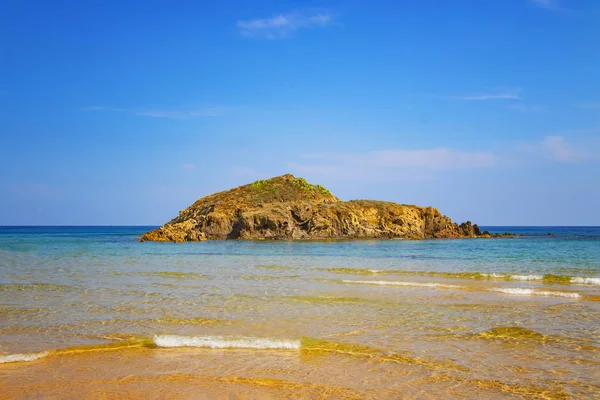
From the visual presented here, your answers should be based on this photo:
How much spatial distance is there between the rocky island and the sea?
46.4m

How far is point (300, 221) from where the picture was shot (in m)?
68.5

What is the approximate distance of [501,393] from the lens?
7012 millimetres

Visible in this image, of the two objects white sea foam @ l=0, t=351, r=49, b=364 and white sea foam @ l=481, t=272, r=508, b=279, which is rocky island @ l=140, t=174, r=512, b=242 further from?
white sea foam @ l=0, t=351, r=49, b=364

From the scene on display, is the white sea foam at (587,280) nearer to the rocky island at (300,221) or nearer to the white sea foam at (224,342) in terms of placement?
the white sea foam at (224,342)

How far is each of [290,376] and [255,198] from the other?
7390 cm

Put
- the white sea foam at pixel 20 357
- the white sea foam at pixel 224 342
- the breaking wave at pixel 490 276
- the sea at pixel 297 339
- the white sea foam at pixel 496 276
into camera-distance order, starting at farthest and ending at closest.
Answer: the white sea foam at pixel 496 276 → the breaking wave at pixel 490 276 → the white sea foam at pixel 224 342 → the white sea foam at pixel 20 357 → the sea at pixel 297 339

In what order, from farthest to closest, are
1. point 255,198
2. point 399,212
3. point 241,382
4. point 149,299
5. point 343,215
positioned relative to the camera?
1. point 255,198
2. point 399,212
3. point 343,215
4. point 149,299
5. point 241,382

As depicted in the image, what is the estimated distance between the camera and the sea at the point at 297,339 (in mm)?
7355

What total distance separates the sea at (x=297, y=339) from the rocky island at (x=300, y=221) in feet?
152

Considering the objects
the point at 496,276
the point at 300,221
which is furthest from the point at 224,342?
the point at 300,221

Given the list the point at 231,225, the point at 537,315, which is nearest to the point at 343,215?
the point at 231,225

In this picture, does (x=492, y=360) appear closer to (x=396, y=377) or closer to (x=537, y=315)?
(x=396, y=377)

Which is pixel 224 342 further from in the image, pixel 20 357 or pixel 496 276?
pixel 496 276

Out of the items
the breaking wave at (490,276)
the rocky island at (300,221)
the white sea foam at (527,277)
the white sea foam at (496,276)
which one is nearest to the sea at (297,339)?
the breaking wave at (490,276)
